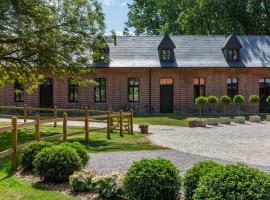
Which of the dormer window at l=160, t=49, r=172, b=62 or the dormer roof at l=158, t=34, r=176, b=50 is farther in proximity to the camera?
the dormer roof at l=158, t=34, r=176, b=50

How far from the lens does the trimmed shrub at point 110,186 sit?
351 inches

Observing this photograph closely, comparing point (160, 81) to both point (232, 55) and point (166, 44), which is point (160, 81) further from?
point (232, 55)

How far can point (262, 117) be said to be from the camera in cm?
3747

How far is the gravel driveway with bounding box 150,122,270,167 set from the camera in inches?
635

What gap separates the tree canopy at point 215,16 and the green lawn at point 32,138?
1338 inches

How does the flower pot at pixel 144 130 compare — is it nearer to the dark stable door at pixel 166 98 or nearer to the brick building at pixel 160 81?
the brick building at pixel 160 81

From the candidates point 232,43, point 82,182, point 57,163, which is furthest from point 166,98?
point 82,182

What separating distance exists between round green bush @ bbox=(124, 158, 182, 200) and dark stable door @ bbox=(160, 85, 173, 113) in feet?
108

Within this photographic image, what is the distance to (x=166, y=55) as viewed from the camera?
138ft

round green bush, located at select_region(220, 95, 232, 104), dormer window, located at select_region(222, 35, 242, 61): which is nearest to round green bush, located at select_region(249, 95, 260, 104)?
round green bush, located at select_region(220, 95, 232, 104)

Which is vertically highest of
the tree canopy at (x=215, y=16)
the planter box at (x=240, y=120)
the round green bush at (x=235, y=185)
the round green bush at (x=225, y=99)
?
the tree canopy at (x=215, y=16)

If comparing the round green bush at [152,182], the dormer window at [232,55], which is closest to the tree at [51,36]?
the round green bush at [152,182]

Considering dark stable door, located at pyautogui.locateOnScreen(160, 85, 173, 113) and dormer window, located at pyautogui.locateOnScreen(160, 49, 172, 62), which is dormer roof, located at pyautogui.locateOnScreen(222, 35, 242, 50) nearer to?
dormer window, located at pyautogui.locateOnScreen(160, 49, 172, 62)

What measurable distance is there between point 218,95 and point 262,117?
18.0ft
